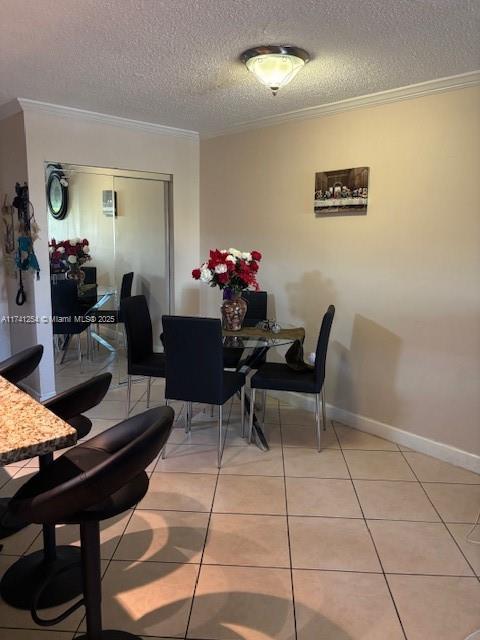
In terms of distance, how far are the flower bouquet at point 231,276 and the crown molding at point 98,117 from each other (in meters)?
1.50

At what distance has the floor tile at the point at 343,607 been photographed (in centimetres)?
182

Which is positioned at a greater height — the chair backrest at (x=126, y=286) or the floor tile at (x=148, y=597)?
the chair backrest at (x=126, y=286)

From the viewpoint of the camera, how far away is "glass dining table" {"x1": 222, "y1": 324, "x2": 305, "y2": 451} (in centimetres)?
322

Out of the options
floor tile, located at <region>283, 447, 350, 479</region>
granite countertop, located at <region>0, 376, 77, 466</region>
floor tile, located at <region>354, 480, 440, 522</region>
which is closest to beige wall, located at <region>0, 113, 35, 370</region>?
floor tile, located at <region>283, 447, 350, 479</region>

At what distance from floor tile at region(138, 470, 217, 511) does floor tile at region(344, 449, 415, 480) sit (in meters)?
0.88

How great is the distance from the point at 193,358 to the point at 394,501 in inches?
54.3

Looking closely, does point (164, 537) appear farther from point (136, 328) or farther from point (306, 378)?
point (136, 328)

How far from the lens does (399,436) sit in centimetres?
339

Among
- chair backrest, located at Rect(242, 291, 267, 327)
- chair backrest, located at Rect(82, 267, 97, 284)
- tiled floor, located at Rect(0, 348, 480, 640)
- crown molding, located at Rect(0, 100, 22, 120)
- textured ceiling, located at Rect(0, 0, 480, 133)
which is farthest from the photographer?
chair backrest, located at Rect(82, 267, 97, 284)

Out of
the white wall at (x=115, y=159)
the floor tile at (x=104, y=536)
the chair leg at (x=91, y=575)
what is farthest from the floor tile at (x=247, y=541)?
the white wall at (x=115, y=159)

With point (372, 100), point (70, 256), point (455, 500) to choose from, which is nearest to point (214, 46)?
point (372, 100)

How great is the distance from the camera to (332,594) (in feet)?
6.58

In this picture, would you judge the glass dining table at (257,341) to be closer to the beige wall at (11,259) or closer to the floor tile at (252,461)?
the floor tile at (252,461)

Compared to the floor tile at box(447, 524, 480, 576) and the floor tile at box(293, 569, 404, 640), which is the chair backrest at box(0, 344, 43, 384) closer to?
the floor tile at box(293, 569, 404, 640)
